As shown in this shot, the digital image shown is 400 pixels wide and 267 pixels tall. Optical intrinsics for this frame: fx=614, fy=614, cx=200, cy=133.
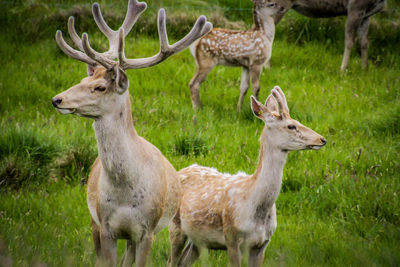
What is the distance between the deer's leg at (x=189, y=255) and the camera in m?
4.93

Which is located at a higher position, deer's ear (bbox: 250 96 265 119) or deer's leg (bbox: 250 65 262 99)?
deer's ear (bbox: 250 96 265 119)

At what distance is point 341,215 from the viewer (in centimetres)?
550

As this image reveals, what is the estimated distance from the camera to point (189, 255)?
4941 mm

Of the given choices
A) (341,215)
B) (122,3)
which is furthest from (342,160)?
(122,3)

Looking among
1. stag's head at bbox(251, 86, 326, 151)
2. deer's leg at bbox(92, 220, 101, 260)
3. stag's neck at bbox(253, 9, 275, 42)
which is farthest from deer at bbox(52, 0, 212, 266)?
stag's neck at bbox(253, 9, 275, 42)

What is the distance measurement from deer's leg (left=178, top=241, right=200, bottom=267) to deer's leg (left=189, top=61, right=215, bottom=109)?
11.8 ft

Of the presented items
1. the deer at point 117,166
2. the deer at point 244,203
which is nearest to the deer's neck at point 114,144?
the deer at point 117,166

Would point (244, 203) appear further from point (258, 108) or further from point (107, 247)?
point (107, 247)

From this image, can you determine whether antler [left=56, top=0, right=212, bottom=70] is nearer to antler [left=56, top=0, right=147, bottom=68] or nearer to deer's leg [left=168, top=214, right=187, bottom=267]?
antler [left=56, top=0, right=147, bottom=68]

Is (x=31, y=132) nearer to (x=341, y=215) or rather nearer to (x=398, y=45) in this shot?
(x=341, y=215)

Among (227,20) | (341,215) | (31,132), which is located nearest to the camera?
(341,215)

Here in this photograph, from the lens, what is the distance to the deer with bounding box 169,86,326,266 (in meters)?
4.42

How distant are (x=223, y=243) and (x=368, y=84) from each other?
17.6 feet

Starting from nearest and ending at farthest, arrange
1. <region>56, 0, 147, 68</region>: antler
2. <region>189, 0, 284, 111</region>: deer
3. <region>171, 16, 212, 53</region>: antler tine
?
<region>56, 0, 147, 68</region>: antler < <region>171, 16, 212, 53</region>: antler tine < <region>189, 0, 284, 111</region>: deer
